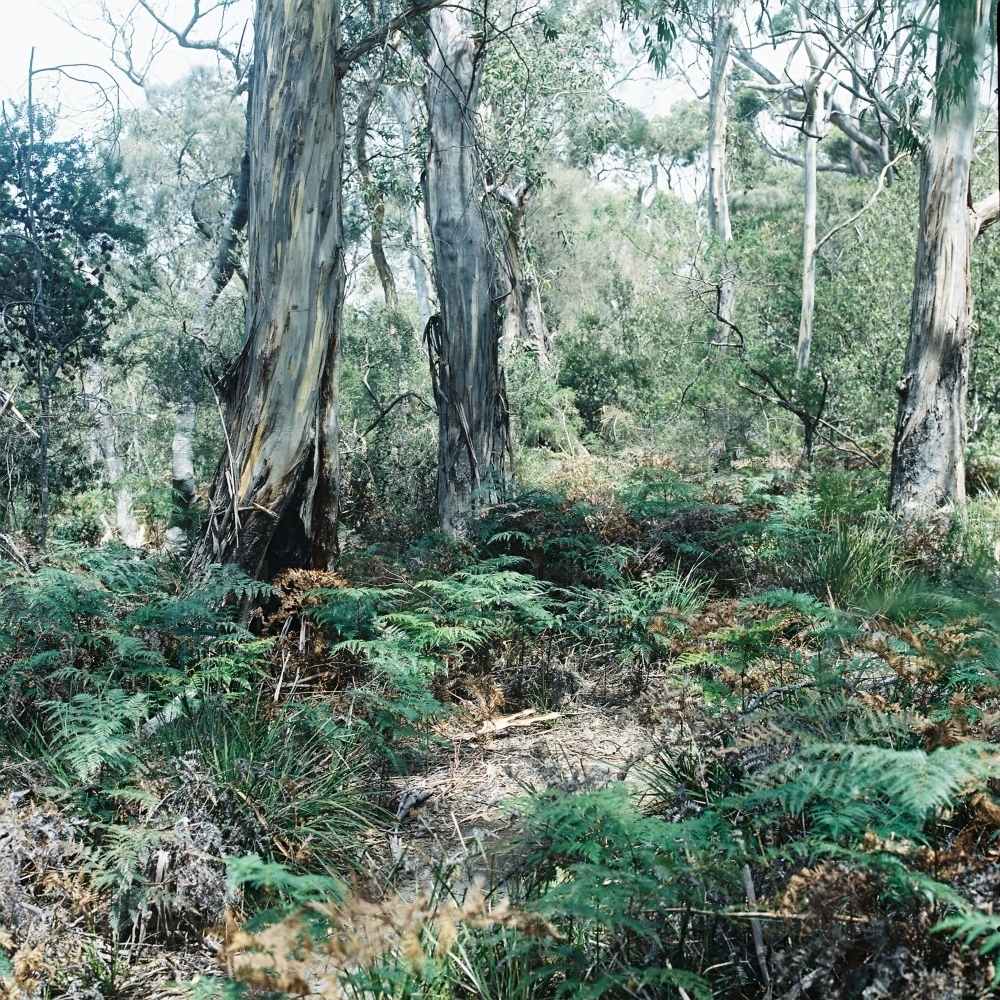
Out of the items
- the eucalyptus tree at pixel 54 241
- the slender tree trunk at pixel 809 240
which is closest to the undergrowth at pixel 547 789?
the eucalyptus tree at pixel 54 241

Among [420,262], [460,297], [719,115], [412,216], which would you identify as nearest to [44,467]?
[460,297]

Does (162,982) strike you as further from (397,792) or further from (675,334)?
(675,334)

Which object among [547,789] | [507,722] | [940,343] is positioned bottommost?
[507,722]

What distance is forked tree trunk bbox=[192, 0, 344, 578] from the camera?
548 cm

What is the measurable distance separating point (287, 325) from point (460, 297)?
10.0ft

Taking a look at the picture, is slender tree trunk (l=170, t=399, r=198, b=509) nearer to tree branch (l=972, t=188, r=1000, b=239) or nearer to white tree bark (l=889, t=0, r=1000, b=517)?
white tree bark (l=889, t=0, r=1000, b=517)

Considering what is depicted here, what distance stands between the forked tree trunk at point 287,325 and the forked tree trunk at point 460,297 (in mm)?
2540

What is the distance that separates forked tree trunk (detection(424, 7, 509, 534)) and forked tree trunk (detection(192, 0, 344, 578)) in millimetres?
2540

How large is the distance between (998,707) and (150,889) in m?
2.78

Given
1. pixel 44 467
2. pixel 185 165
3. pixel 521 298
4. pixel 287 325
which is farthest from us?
pixel 185 165

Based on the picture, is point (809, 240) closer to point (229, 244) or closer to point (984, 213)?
point (984, 213)

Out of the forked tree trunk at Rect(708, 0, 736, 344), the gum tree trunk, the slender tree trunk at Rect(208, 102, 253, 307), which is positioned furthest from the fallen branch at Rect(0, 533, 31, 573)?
the forked tree trunk at Rect(708, 0, 736, 344)

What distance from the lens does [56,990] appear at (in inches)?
113

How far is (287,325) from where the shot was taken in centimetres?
555
